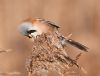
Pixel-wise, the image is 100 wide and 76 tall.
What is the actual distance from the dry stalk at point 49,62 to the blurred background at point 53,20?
3554mm

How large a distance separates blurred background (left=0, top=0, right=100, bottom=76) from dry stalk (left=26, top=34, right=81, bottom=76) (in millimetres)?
3554

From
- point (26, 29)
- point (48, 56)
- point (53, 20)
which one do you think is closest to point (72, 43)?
point (26, 29)

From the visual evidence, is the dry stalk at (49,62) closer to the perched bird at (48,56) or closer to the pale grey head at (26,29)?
the perched bird at (48,56)

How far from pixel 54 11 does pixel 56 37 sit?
12.6 ft

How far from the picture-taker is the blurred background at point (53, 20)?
682cm

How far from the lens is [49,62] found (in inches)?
113

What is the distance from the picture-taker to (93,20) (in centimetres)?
751

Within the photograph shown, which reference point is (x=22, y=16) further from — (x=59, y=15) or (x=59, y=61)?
(x=59, y=61)

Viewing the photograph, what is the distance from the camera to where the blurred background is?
682 centimetres

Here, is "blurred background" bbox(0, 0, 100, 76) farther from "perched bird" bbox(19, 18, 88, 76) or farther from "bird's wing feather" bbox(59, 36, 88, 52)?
"perched bird" bbox(19, 18, 88, 76)

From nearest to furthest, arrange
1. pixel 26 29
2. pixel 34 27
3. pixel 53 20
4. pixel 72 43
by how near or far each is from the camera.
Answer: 1. pixel 72 43
2. pixel 26 29
3. pixel 34 27
4. pixel 53 20

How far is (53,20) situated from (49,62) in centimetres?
420

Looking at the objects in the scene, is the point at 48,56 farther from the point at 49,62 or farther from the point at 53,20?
the point at 53,20

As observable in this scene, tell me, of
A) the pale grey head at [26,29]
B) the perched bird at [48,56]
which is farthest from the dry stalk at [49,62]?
the pale grey head at [26,29]
